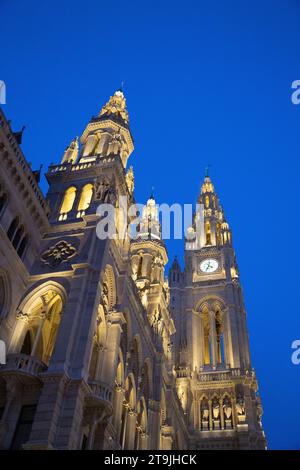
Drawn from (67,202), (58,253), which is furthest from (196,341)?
(58,253)

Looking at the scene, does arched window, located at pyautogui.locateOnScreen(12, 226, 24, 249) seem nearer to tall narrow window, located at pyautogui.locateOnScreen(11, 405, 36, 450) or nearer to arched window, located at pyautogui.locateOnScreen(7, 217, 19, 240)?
arched window, located at pyautogui.locateOnScreen(7, 217, 19, 240)

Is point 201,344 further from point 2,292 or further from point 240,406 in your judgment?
point 2,292

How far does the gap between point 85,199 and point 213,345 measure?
29.9 m

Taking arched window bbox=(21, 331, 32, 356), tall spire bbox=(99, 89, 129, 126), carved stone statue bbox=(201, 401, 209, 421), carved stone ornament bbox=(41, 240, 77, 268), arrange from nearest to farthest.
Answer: arched window bbox=(21, 331, 32, 356)
carved stone ornament bbox=(41, 240, 77, 268)
tall spire bbox=(99, 89, 129, 126)
carved stone statue bbox=(201, 401, 209, 421)

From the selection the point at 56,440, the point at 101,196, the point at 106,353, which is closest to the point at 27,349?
the point at 106,353

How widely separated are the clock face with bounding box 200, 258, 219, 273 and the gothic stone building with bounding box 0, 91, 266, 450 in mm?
14432

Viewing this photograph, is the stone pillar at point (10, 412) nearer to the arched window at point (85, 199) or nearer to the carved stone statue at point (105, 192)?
the arched window at point (85, 199)

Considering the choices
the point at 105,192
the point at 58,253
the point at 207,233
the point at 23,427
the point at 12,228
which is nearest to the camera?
the point at 23,427

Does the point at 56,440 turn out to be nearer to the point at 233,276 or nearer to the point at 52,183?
the point at 52,183

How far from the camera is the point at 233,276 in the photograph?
203 feet

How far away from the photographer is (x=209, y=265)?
65.4 metres

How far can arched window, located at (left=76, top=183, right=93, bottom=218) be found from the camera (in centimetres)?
3225

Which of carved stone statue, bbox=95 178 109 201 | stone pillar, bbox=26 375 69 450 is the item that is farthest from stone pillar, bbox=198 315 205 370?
stone pillar, bbox=26 375 69 450

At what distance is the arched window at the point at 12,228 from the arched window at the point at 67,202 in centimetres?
451
